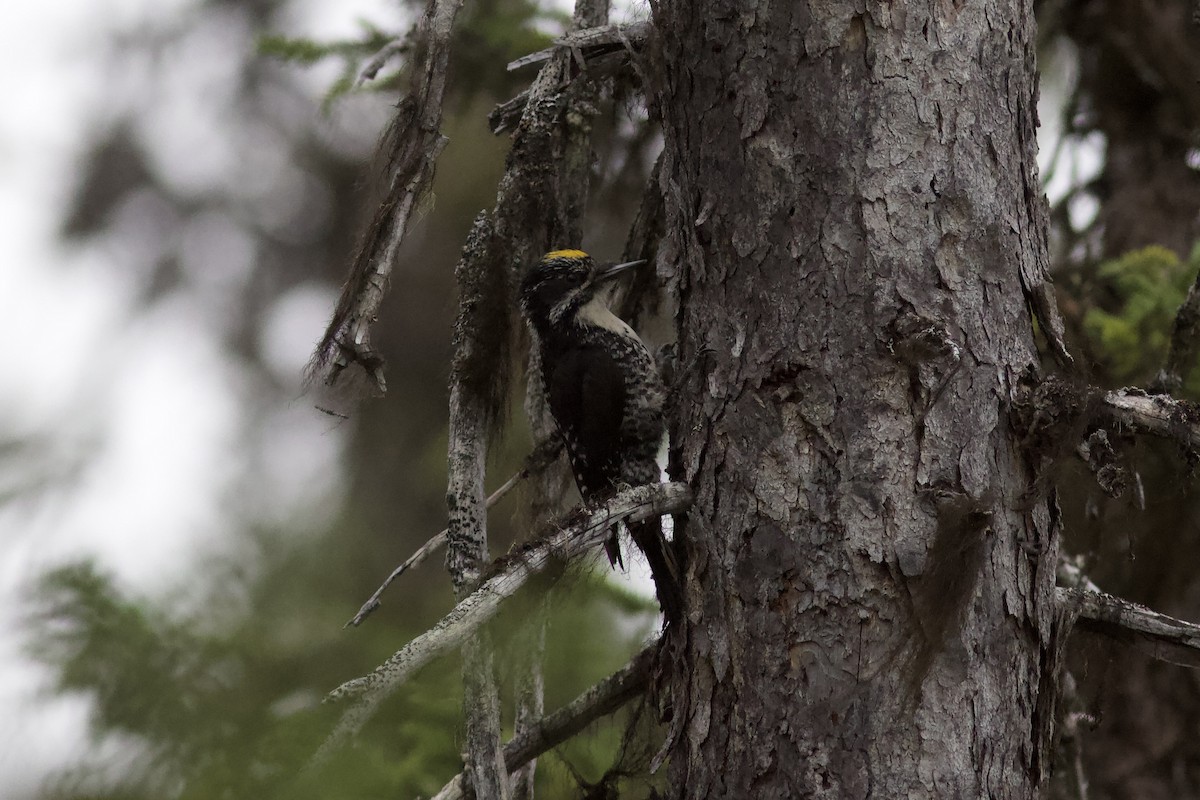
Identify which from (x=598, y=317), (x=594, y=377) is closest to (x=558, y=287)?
(x=598, y=317)

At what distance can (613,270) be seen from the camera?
11.6 ft

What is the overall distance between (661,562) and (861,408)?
59cm

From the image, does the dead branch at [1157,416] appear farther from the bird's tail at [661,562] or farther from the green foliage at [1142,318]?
the green foliage at [1142,318]

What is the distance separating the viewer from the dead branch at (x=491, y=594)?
1796 mm

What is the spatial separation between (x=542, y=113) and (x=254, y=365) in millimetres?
4555

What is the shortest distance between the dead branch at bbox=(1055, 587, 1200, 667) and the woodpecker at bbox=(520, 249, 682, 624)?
164 cm

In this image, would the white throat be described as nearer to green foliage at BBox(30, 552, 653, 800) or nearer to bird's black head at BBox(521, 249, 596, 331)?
bird's black head at BBox(521, 249, 596, 331)

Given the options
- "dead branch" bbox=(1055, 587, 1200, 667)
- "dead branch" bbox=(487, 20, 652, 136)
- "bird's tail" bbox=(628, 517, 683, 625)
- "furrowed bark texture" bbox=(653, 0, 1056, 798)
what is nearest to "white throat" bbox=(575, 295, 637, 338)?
"dead branch" bbox=(487, 20, 652, 136)

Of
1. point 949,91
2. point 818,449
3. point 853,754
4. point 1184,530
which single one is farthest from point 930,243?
point 1184,530

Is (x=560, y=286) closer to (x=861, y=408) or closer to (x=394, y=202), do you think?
(x=394, y=202)

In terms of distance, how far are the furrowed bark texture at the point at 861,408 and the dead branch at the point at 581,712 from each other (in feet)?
0.88

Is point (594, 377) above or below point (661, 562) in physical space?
above

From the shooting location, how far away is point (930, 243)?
2.40m

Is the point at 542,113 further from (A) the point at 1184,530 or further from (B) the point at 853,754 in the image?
(A) the point at 1184,530
